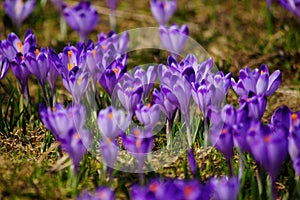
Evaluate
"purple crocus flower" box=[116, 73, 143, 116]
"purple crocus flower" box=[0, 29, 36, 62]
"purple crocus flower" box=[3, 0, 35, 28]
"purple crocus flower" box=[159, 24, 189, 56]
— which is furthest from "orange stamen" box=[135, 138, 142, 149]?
"purple crocus flower" box=[3, 0, 35, 28]

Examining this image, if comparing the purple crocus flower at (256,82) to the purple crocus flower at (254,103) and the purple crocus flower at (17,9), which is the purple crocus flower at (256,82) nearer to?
the purple crocus flower at (254,103)

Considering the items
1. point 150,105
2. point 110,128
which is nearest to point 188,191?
point 110,128

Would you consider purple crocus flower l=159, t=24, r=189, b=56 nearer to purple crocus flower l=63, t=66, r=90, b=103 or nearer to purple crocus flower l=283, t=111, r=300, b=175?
purple crocus flower l=63, t=66, r=90, b=103

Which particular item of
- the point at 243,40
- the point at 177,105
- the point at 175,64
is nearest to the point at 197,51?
the point at 243,40

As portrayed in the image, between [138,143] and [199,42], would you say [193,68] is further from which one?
[199,42]

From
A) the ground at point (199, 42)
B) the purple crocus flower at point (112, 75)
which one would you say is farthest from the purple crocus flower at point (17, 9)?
the purple crocus flower at point (112, 75)

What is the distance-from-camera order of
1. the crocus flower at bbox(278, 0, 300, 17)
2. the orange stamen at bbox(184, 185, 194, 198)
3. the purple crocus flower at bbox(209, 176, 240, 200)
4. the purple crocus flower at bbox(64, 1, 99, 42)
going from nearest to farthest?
the orange stamen at bbox(184, 185, 194, 198) < the purple crocus flower at bbox(209, 176, 240, 200) < the purple crocus flower at bbox(64, 1, 99, 42) < the crocus flower at bbox(278, 0, 300, 17)
